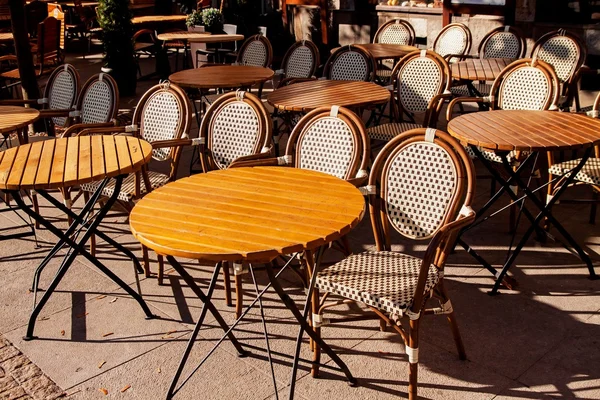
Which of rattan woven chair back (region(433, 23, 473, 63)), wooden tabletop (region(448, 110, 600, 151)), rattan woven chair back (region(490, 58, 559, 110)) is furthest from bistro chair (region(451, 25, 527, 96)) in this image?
wooden tabletop (region(448, 110, 600, 151))

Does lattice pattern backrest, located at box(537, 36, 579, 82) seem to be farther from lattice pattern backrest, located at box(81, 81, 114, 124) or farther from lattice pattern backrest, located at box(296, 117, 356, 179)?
lattice pattern backrest, located at box(81, 81, 114, 124)

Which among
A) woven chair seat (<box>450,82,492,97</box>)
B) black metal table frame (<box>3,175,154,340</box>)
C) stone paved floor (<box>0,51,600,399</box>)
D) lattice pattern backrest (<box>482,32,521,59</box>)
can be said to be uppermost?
lattice pattern backrest (<box>482,32,521,59</box>)

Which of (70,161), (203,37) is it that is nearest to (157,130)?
(70,161)

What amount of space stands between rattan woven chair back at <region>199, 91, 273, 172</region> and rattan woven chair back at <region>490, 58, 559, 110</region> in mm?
2029

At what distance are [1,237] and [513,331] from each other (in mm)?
3631

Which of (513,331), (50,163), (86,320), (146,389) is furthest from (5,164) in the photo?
(513,331)

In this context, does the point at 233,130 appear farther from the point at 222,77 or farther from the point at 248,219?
the point at 222,77

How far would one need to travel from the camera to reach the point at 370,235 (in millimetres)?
5105

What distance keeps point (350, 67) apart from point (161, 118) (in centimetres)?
216

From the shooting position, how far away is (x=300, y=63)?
720cm

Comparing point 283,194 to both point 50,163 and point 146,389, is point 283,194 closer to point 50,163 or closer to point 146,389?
point 146,389

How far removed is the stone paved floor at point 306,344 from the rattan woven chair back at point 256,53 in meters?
3.67

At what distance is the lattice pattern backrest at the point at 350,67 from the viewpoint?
633 centimetres

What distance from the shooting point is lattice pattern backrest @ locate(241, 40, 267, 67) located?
307 inches
